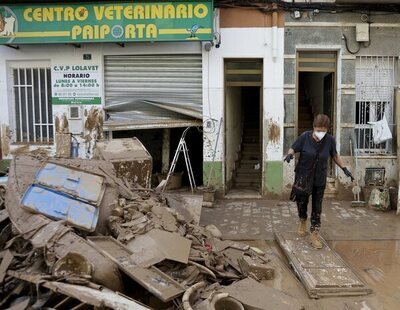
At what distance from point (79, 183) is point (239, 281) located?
232cm

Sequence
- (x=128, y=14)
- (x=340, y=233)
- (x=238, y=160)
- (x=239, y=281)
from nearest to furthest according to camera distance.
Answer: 1. (x=239, y=281)
2. (x=340, y=233)
3. (x=128, y=14)
4. (x=238, y=160)

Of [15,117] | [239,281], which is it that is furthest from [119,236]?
[15,117]

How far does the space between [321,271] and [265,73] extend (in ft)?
17.2

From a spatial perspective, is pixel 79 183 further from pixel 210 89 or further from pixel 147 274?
pixel 210 89

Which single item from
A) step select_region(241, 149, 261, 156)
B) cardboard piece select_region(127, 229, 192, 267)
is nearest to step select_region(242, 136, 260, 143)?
step select_region(241, 149, 261, 156)

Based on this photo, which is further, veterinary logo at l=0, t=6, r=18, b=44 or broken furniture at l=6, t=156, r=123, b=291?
veterinary logo at l=0, t=6, r=18, b=44

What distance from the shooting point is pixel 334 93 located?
959 cm

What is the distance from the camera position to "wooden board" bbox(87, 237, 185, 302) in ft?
13.0

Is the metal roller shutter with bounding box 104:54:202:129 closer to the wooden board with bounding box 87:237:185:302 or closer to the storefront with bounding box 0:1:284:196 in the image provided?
the storefront with bounding box 0:1:284:196

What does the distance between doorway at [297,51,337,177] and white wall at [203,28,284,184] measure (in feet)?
2.15

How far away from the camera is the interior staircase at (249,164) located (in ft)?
34.9

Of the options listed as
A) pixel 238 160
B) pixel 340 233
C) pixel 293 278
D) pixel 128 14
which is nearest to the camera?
pixel 293 278

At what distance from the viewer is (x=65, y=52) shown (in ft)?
31.5

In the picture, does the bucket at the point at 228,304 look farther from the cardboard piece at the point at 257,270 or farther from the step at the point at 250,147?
the step at the point at 250,147
